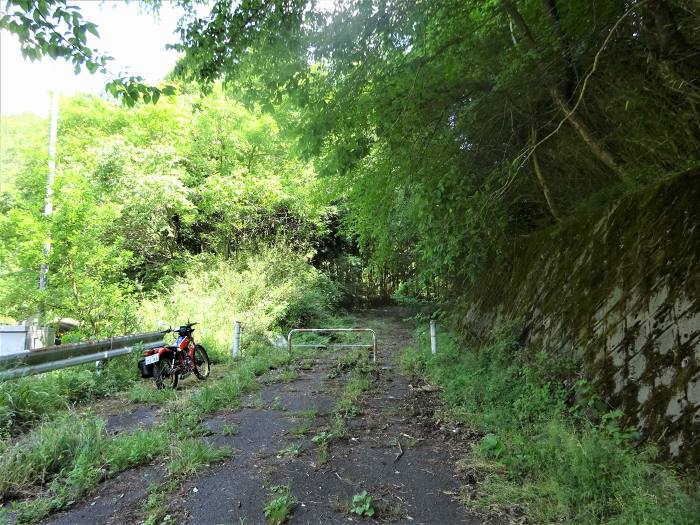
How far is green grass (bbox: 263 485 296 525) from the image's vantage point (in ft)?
10.5

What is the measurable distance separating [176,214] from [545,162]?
14047mm

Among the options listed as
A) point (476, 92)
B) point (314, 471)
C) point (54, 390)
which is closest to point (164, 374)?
point (54, 390)

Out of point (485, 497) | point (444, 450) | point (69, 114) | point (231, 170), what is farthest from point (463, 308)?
point (69, 114)

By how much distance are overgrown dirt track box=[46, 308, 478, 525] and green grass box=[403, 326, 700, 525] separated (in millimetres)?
378

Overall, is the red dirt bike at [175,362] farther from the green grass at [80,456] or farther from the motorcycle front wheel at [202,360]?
the green grass at [80,456]

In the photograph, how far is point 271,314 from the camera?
14602 mm

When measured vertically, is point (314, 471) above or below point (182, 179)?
below

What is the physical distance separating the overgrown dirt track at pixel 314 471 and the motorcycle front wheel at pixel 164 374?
1584 millimetres

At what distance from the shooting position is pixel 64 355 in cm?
664

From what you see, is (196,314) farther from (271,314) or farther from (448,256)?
(448,256)

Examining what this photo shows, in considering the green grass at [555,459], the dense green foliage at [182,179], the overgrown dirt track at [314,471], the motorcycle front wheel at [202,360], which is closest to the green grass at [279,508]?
the overgrown dirt track at [314,471]

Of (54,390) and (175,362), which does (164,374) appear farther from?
(54,390)

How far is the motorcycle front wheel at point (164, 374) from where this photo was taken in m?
7.39

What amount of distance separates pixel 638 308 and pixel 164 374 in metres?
6.95
